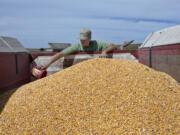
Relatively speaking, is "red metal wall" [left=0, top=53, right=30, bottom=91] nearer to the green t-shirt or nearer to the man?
the man

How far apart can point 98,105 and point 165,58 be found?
2727 millimetres

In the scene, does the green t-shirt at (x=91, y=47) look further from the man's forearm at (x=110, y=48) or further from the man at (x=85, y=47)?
the man's forearm at (x=110, y=48)

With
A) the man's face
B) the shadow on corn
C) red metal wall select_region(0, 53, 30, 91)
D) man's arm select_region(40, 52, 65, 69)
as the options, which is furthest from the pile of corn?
the man's face

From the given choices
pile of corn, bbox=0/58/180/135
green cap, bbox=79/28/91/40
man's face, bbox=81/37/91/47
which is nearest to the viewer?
pile of corn, bbox=0/58/180/135

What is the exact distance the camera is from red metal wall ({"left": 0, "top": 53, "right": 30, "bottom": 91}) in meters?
3.70

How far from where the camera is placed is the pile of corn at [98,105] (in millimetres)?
2338

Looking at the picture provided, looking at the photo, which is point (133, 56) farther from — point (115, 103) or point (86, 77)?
point (115, 103)

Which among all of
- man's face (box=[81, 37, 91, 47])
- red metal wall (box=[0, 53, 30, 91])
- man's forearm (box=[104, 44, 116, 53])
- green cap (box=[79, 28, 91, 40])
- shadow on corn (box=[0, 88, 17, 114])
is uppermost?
green cap (box=[79, 28, 91, 40])

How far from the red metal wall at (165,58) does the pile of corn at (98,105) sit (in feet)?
3.05

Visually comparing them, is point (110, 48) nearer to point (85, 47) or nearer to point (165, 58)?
point (85, 47)

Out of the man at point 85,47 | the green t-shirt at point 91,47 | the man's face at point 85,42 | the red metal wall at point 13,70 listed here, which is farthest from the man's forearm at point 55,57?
the red metal wall at point 13,70

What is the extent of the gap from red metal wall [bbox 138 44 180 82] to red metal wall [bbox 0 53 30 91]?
3.62 metres

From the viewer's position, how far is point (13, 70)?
4.14m

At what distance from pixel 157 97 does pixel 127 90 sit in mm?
484
